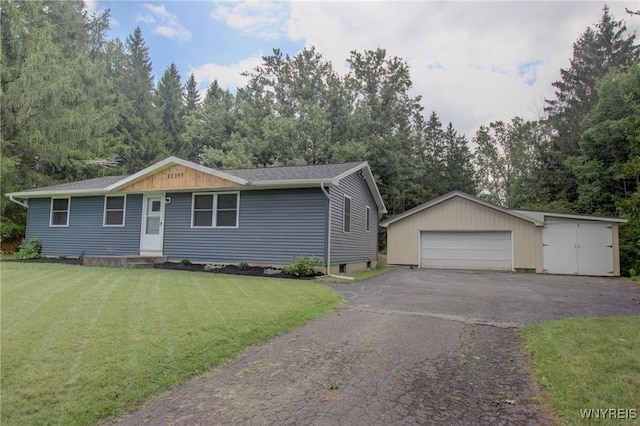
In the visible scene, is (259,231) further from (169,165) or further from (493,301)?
(493,301)

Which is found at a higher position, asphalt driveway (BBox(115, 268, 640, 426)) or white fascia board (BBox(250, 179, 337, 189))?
white fascia board (BBox(250, 179, 337, 189))

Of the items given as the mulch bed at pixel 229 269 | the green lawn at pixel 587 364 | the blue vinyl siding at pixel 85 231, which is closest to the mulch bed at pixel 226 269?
the mulch bed at pixel 229 269

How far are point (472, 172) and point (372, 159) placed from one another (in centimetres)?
1483

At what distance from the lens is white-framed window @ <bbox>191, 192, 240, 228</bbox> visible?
1224cm

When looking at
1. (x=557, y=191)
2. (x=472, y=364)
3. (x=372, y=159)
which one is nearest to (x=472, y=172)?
(x=557, y=191)

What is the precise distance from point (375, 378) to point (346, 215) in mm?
9625

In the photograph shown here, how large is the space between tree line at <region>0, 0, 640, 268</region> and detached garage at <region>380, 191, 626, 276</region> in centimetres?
161

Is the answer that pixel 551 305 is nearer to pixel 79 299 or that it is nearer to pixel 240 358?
pixel 240 358

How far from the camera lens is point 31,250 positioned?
14461 millimetres

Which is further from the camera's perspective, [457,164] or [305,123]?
[457,164]

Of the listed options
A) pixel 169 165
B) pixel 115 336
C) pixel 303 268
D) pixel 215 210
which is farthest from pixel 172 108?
pixel 115 336

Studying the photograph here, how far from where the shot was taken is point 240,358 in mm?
3877
